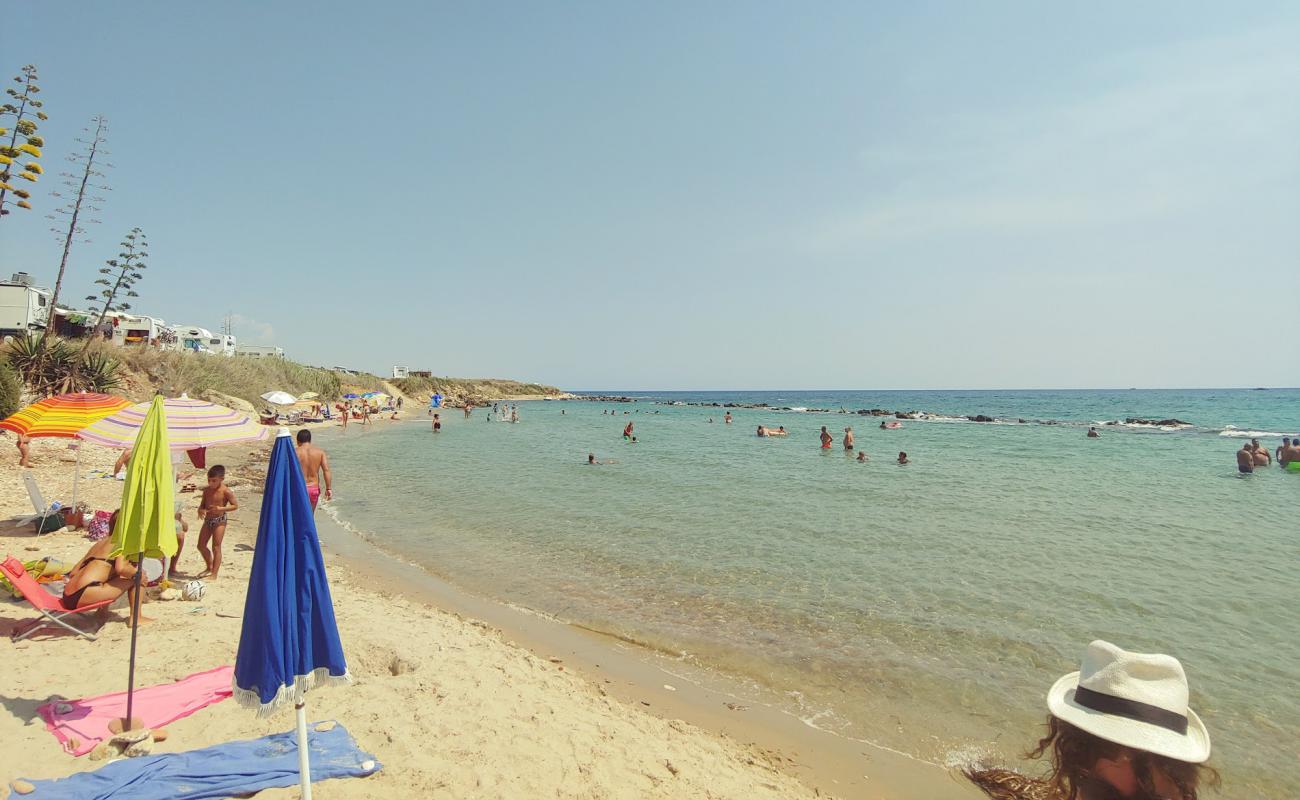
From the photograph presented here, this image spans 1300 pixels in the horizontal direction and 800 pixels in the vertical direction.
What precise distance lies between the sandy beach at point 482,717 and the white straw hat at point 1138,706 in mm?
2871

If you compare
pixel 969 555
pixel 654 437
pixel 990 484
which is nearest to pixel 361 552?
pixel 969 555

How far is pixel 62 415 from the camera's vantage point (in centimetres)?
843

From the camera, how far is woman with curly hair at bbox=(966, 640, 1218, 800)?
73.0 inches

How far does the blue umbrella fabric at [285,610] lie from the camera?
3295 millimetres

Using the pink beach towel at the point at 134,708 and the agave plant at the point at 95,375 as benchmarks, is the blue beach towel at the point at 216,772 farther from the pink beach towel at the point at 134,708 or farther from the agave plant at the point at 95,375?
the agave plant at the point at 95,375

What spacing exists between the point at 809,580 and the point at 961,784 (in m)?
4.53

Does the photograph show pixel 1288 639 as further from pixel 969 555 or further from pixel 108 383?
pixel 108 383

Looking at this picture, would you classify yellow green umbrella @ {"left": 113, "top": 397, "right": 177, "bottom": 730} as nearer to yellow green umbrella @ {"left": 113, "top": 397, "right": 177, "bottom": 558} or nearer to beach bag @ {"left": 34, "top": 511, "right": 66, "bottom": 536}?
yellow green umbrella @ {"left": 113, "top": 397, "right": 177, "bottom": 558}

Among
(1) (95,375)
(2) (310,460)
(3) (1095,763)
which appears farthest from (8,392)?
(3) (1095,763)

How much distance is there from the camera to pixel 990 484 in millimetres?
18297

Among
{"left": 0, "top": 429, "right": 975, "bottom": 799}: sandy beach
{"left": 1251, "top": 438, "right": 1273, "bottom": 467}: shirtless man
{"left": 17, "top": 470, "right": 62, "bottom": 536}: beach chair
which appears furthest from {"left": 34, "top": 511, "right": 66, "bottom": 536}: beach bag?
{"left": 1251, "top": 438, "right": 1273, "bottom": 467}: shirtless man

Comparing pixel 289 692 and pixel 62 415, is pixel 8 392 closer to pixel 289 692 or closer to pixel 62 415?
pixel 62 415

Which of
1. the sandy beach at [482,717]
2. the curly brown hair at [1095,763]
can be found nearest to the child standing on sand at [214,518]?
the sandy beach at [482,717]

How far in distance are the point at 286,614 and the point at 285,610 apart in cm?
3
